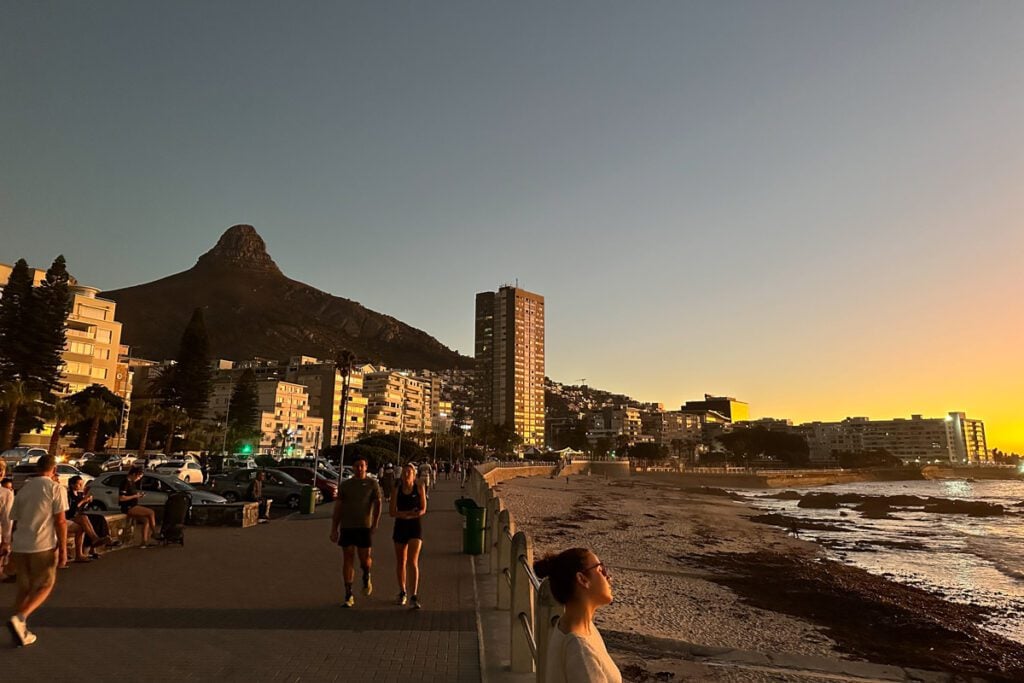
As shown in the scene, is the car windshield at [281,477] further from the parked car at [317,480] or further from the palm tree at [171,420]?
the palm tree at [171,420]

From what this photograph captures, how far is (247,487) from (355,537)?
1604cm

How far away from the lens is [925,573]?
21703mm

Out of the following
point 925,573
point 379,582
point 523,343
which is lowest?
point 925,573

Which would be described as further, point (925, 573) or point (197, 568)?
point (925, 573)

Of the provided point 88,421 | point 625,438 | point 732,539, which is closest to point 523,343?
point 625,438

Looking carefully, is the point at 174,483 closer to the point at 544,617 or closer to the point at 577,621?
the point at 544,617

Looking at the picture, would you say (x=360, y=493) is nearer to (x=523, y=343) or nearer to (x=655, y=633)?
(x=655, y=633)

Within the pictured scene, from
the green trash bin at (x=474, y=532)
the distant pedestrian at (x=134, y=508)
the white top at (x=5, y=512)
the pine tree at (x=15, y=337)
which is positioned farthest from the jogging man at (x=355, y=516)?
the pine tree at (x=15, y=337)

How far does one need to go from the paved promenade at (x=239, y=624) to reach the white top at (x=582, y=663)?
3451 mm

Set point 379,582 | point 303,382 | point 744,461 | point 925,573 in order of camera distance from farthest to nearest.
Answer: point 744,461 → point 303,382 → point 925,573 → point 379,582

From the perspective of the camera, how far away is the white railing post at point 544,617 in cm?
344

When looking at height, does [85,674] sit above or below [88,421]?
below

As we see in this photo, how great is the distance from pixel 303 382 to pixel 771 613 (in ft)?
405

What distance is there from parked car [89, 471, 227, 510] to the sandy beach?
10.9 m
